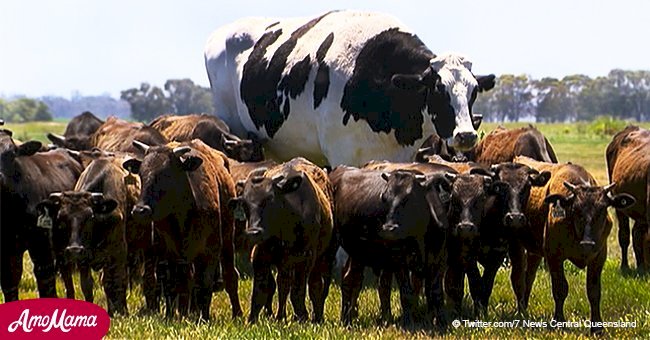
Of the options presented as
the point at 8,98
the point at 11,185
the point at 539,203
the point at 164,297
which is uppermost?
the point at 11,185

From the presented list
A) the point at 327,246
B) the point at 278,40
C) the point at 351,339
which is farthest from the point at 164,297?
the point at 278,40

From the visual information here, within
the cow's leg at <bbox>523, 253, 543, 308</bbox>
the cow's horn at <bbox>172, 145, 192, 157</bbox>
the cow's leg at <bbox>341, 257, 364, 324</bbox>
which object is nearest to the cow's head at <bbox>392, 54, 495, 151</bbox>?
the cow's leg at <bbox>523, 253, 543, 308</bbox>

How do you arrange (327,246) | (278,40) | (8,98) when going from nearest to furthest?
(327,246) → (278,40) → (8,98)

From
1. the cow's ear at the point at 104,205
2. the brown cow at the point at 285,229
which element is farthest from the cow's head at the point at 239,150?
the cow's ear at the point at 104,205

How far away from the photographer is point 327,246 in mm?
9500

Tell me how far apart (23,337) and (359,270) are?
342cm

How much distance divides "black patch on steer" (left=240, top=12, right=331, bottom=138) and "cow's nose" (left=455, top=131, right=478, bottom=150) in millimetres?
2773

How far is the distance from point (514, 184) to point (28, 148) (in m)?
4.92

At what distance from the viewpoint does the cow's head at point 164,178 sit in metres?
8.68

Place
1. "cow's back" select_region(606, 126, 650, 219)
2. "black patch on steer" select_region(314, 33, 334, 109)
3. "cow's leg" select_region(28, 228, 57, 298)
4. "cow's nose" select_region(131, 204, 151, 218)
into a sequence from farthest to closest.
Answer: "black patch on steer" select_region(314, 33, 334, 109), "cow's back" select_region(606, 126, 650, 219), "cow's leg" select_region(28, 228, 57, 298), "cow's nose" select_region(131, 204, 151, 218)

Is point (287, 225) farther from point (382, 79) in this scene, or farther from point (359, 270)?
point (382, 79)

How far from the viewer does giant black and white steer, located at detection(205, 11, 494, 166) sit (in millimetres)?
12352

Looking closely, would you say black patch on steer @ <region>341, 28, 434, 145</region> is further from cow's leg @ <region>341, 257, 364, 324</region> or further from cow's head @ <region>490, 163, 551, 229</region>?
cow's leg @ <region>341, 257, 364, 324</region>

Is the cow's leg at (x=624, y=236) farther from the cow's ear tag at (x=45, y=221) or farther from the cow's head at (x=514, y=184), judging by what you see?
the cow's ear tag at (x=45, y=221)
